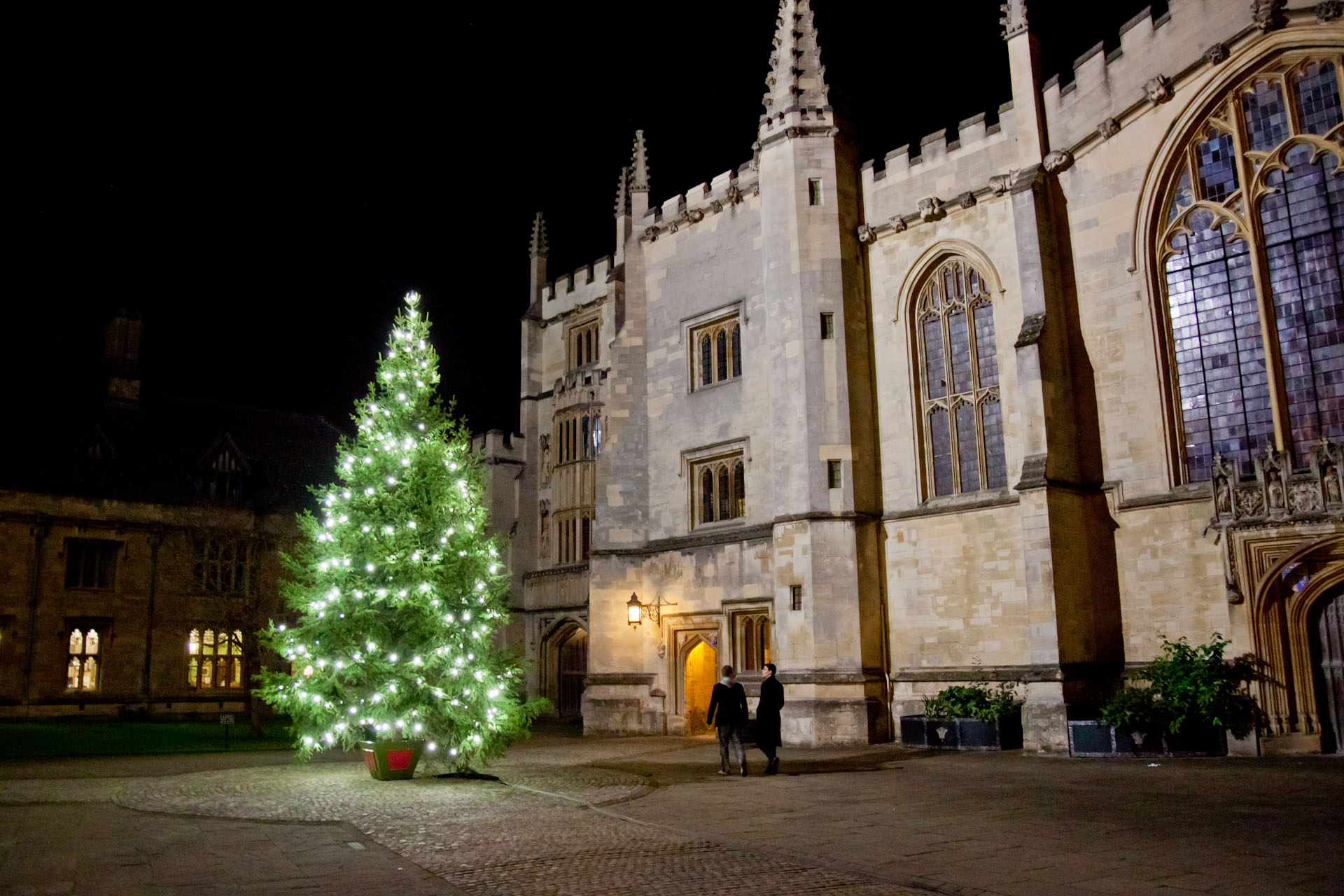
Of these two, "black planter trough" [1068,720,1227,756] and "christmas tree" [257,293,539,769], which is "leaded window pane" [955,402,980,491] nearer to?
"black planter trough" [1068,720,1227,756]

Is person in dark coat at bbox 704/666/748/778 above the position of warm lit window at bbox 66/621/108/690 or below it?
below

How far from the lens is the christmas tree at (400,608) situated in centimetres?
1382

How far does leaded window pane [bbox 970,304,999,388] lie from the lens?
19484mm

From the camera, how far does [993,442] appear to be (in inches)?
760

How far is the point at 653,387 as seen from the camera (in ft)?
81.3

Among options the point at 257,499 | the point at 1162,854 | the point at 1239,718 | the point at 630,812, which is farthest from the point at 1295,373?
the point at 257,499

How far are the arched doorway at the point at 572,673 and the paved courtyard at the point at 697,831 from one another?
15.0 m

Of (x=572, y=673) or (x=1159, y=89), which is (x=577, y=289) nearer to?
(x=572, y=673)

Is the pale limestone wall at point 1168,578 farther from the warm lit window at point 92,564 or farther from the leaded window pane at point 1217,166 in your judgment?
the warm lit window at point 92,564

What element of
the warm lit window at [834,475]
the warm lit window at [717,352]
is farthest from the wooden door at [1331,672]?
the warm lit window at [717,352]

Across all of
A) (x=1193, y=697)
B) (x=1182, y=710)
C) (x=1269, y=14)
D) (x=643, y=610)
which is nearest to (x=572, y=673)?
(x=643, y=610)

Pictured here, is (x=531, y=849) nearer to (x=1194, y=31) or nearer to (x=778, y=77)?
(x=1194, y=31)

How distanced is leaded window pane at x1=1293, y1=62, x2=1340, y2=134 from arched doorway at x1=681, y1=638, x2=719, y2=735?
14955mm

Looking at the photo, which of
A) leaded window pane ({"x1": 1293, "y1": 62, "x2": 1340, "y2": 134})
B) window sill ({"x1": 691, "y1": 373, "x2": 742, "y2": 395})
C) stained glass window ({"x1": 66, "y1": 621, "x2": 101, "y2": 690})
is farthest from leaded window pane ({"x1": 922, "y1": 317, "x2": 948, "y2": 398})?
stained glass window ({"x1": 66, "y1": 621, "x2": 101, "y2": 690})
